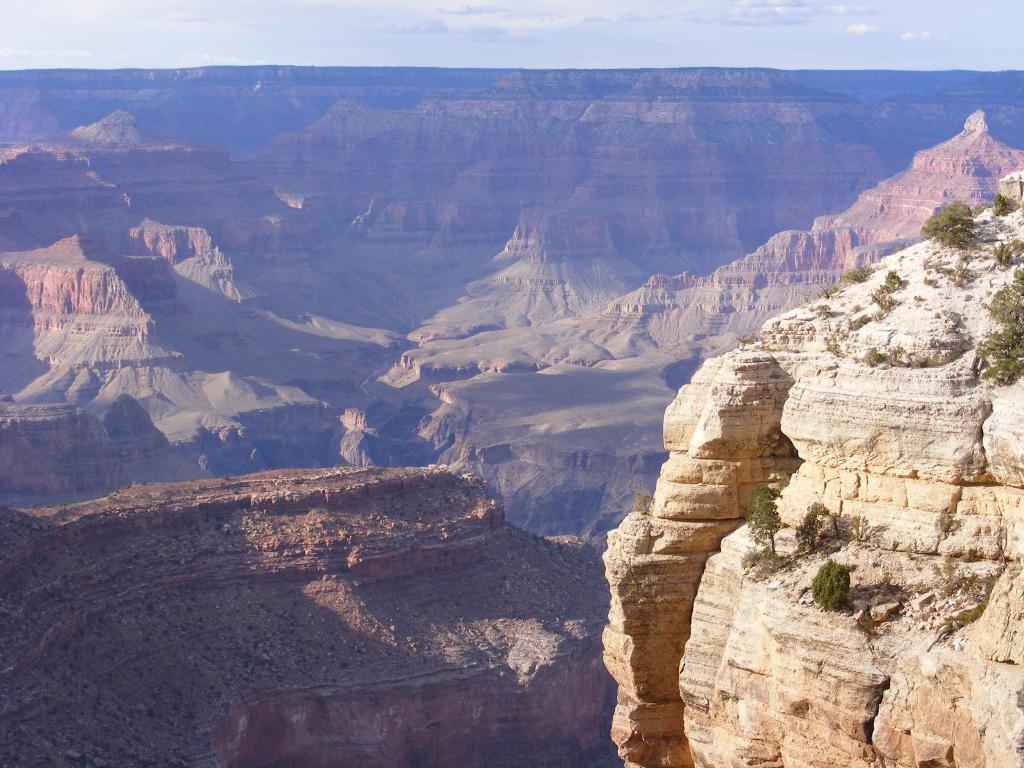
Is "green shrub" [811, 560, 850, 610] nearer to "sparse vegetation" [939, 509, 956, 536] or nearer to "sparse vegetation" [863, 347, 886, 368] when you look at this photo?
"sparse vegetation" [939, 509, 956, 536]

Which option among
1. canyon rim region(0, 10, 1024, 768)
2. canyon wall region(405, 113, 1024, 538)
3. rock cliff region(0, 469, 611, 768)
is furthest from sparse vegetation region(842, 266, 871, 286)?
canyon wall region(405, 113, 1024, 538)

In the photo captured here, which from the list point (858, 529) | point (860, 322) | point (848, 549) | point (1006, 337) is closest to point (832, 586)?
point (848, 549)

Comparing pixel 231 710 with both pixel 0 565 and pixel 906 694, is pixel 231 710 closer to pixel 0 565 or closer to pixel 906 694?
pixel 0 565

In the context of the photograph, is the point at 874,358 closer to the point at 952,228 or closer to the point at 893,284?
the point at 893,284

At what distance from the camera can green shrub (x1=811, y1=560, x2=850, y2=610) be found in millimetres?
21125

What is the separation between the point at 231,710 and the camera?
55.2 meters

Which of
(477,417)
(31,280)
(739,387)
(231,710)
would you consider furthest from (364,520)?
(31,280)

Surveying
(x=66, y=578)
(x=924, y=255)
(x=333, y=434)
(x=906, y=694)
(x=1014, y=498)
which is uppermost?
(x=924, y=255)

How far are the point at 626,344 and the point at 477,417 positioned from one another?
37.3 meters

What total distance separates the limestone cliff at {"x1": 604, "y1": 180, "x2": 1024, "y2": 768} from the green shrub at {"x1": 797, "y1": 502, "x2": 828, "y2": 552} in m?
0.07

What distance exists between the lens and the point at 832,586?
2123cm

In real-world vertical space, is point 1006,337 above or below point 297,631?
above

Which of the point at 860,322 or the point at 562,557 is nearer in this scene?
the point at 860,322

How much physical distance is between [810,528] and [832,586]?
3.99ft
